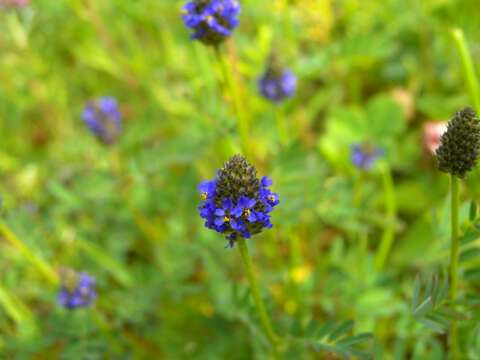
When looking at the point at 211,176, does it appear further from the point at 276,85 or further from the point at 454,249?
the point at 454,249

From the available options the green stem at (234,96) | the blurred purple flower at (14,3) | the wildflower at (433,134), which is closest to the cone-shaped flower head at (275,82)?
the green stem at (234,96)

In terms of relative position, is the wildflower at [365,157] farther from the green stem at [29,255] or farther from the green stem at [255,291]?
the green stem at [29,255]

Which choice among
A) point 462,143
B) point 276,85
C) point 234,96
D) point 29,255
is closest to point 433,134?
point 276,85

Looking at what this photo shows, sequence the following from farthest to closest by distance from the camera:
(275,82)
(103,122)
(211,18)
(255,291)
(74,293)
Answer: (103,122)
(275,82)
(74,293)
(211,18)
(255,291)

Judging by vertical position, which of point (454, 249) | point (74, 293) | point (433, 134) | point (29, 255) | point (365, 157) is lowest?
point (454, 249)

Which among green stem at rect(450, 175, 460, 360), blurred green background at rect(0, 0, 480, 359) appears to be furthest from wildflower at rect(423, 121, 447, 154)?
green stem at rect(450, 175, 460, 360)

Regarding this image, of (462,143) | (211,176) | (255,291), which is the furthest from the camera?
(211,176)

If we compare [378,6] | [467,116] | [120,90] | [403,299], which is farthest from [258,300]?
[120,90]
